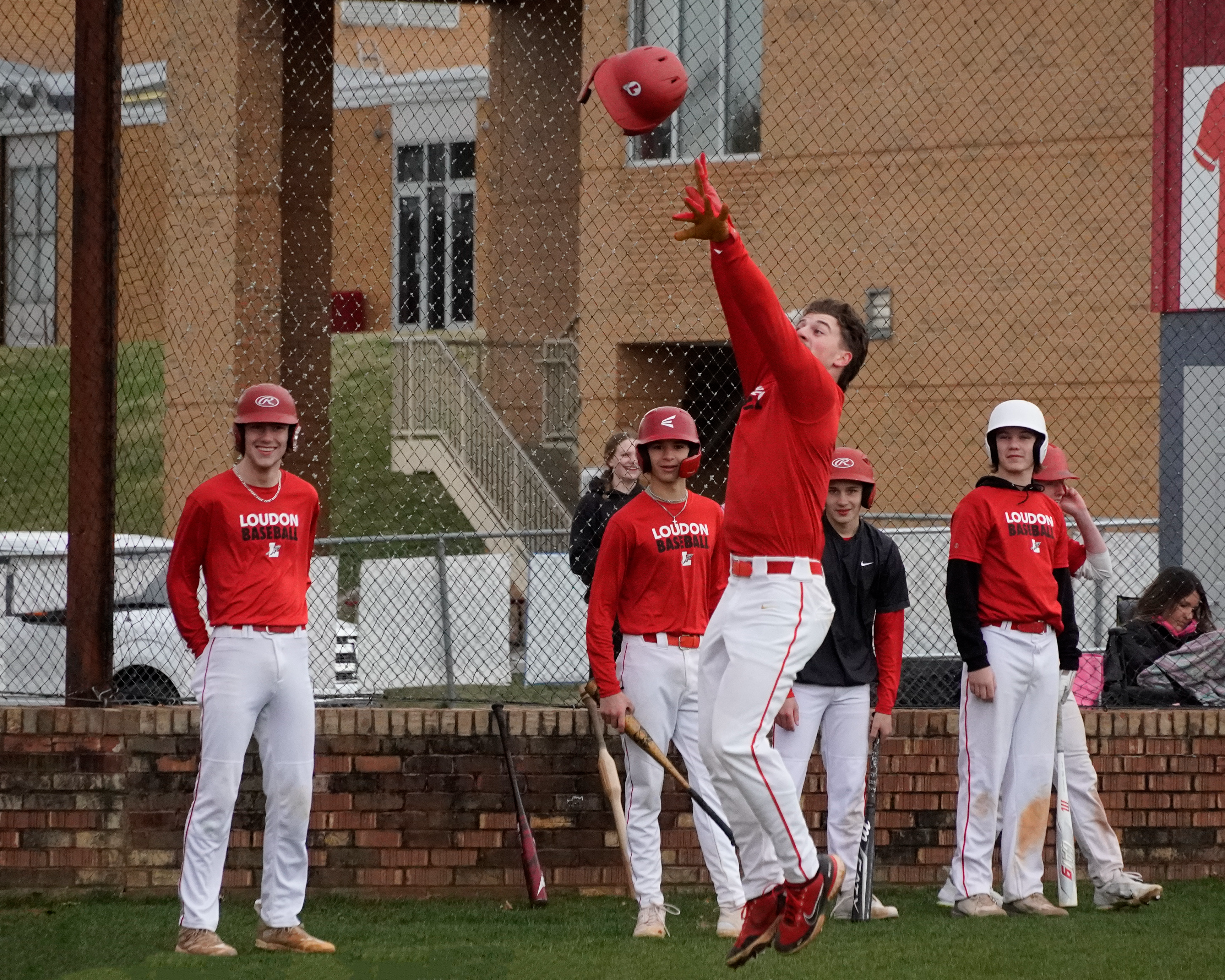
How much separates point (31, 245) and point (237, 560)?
483 cm

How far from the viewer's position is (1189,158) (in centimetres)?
956

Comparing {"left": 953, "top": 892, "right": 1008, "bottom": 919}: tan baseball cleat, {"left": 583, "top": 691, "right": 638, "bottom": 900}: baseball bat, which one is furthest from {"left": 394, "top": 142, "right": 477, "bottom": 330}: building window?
{"left": 953, "top": 892, "right": 1008, "bottom": 919}: tan baseball cleat

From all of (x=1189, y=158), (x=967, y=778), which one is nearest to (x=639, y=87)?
(x=967, y=778)

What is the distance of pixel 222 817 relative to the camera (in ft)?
22.8

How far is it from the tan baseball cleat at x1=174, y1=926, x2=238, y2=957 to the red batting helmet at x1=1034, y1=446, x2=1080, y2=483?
4.16 m

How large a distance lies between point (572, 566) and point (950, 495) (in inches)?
201

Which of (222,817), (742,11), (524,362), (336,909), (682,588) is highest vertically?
(742,11)

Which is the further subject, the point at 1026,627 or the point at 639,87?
the point at 1026,627

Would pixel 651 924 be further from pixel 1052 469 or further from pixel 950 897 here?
pixel 1052 469

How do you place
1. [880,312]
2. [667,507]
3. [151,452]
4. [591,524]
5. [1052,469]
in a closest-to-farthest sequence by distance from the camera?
[667,507] → [1052,469] → [591,524] → [151,452] → [880,312]

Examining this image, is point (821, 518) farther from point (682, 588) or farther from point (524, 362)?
point (524, 362)

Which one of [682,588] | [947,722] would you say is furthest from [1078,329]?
[682,588]

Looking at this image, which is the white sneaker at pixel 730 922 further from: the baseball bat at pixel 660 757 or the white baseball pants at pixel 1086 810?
the white baseball pants at pixel 1086 810

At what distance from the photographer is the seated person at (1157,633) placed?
28.6 ft
